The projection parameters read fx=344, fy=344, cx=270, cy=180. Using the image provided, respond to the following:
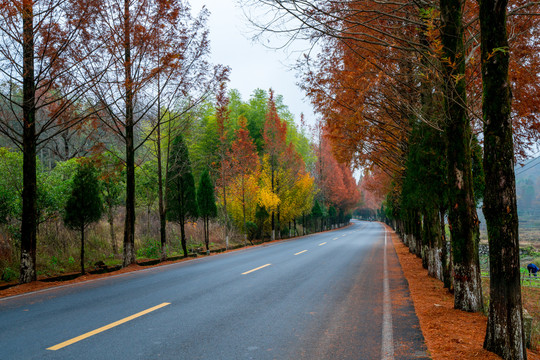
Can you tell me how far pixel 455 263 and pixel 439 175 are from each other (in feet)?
8.15

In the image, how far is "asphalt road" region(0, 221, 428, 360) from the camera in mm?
4500

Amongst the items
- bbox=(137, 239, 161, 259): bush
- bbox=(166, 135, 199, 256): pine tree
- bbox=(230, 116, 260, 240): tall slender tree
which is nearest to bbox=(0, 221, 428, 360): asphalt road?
bbox=(137, 239, 161, 259): bush

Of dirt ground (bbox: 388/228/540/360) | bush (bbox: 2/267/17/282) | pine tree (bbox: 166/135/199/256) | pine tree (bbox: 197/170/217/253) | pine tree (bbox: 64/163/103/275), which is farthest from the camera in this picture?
pine tree (bbox: 197/170/217/253)

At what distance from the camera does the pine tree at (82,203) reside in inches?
481

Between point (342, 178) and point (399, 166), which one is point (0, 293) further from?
point (342, 178)

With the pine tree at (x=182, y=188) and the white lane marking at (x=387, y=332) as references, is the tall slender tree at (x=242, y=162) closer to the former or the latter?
the pine tree at (x=182, y=188)

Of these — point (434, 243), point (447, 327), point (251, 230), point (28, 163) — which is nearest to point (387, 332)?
point (447, 327)

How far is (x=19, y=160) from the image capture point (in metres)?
13.5

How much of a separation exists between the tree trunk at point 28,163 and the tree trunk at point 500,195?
38.3 ft

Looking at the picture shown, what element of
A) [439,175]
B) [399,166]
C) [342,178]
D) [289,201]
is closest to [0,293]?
[439,175]

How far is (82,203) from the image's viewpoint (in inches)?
486

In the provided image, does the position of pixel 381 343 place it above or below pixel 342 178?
below

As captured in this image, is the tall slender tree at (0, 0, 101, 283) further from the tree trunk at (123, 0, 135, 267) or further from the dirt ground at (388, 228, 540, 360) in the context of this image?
the dirt ground at (388, 228, 540, 360)

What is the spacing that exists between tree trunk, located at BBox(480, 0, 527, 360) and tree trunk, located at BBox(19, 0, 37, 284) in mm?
11677
